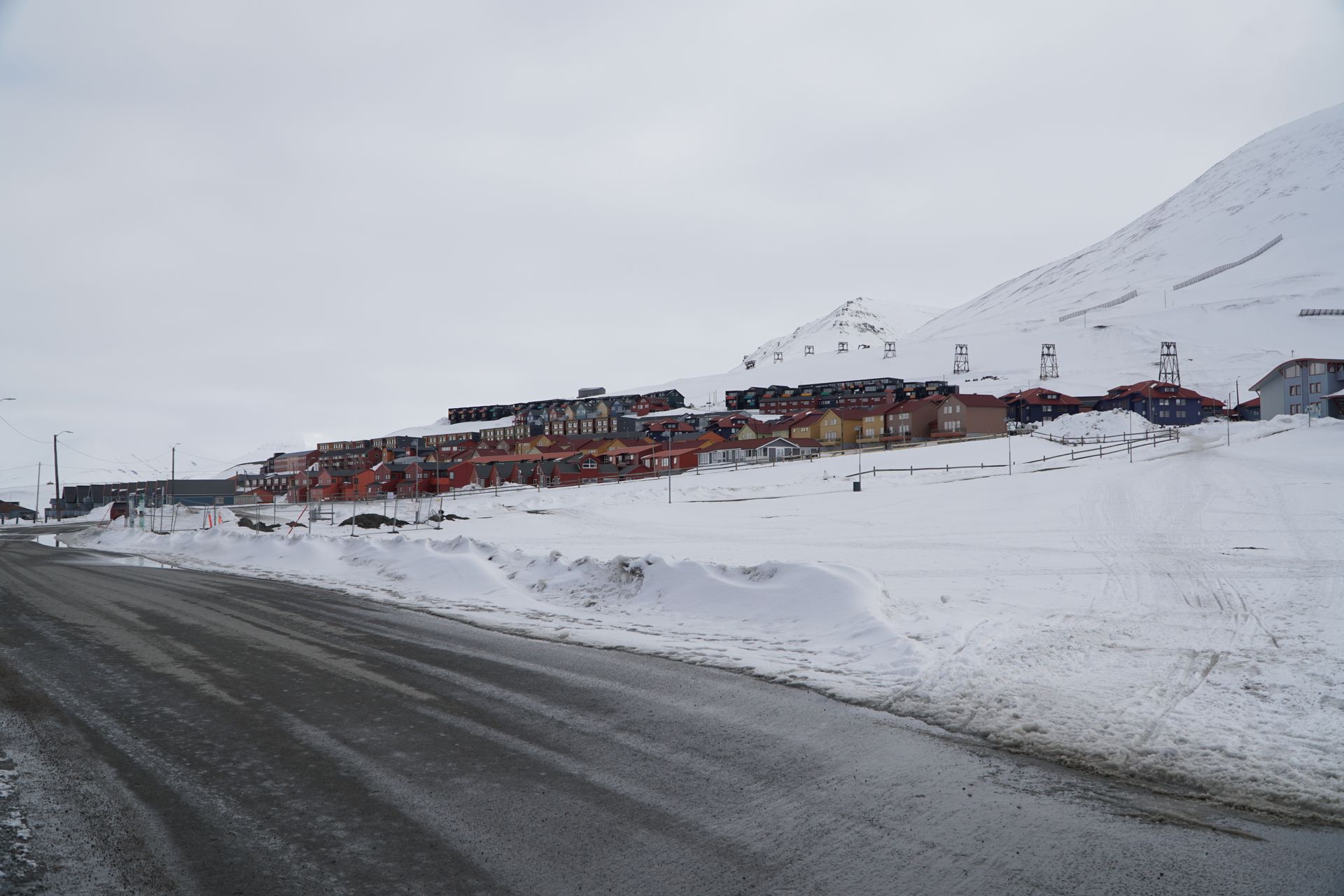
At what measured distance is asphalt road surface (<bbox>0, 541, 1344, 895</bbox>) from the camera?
445 cm

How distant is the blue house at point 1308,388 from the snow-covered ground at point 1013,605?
48.2m

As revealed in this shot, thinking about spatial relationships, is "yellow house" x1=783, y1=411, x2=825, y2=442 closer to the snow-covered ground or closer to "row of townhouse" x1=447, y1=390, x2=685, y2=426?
"row of townhouse" x1=447, y1=390, x2=685, y2=426

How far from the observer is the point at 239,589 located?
18234 millimetres

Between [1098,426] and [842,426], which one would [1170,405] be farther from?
[842,426]

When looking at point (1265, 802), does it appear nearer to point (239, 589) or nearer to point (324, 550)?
point (239, 589)

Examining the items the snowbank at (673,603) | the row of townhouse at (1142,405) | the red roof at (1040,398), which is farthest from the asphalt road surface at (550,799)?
the red roof at (1040,398)

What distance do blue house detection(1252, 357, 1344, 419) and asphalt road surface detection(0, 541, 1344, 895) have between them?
8335 centimetres

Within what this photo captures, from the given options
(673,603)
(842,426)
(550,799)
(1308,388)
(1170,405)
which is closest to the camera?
(550,799)

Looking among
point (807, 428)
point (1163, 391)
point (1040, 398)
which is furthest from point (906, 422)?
point (1163, 391)

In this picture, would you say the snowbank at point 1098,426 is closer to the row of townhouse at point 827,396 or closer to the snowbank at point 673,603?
the row of townhouse at point 827,396

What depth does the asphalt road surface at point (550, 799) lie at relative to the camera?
175 inches

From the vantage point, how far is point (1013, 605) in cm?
1259

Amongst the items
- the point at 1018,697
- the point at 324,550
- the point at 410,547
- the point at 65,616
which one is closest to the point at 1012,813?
the point at 1018,697

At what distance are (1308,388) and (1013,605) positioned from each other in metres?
87.9
